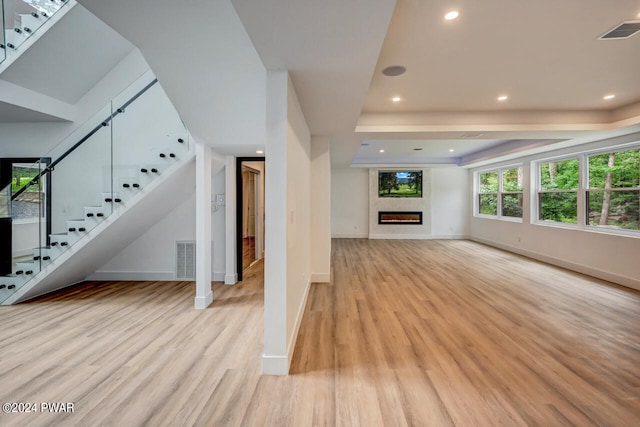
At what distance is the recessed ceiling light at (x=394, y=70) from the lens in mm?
2881

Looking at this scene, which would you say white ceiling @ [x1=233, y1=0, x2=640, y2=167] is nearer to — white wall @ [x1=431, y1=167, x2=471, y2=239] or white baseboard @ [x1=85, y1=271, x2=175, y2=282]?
white baseboard @ [x1=85, y1=271, x2=175, y2=282]

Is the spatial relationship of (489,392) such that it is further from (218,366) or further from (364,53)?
(364,53)

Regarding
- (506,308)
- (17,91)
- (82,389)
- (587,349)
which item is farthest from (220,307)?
(17,91)

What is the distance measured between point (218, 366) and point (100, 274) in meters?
4.04

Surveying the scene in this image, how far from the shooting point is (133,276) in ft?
16.3

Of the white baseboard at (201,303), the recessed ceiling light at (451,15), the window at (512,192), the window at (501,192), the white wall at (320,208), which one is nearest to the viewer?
the recessed ceiling light at (451,15)

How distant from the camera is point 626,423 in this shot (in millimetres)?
1688

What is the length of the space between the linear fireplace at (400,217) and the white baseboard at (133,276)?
709cm

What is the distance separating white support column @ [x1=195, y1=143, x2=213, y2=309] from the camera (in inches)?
146

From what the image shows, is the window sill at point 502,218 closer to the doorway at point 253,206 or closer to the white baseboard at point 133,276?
the doorway at point 253,206

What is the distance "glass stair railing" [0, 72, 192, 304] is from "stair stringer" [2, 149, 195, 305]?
0.05 meters

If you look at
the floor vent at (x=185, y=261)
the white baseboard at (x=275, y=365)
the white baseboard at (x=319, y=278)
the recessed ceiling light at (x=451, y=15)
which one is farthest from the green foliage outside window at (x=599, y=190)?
the floor vent at (x=185, y=261)

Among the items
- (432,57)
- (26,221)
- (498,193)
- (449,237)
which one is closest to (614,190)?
(498,193)

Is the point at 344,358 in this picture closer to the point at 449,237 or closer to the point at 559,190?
the point at 559,190
